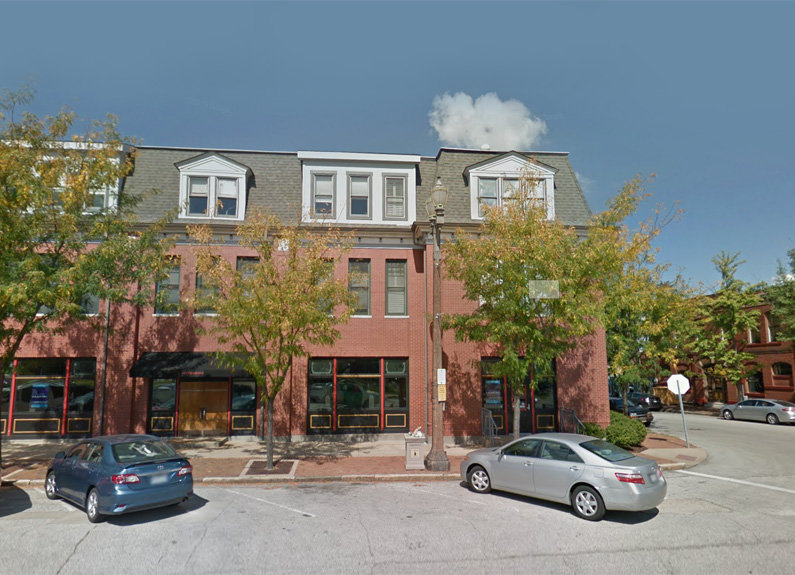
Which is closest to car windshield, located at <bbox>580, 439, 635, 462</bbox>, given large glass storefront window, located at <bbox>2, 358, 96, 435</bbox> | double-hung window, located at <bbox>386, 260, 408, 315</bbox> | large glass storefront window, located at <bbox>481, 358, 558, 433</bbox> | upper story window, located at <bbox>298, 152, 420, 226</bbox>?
large glass storefront window, located at <bbox>481, 358, 558, 433</bbox>

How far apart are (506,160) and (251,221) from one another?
10.8 meters

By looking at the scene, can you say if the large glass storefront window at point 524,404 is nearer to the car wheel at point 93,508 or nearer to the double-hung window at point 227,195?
the double-hung window at point 227,195

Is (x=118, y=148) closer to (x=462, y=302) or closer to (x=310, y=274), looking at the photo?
(x=310, y=274)

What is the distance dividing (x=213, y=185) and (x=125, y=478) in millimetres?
13081

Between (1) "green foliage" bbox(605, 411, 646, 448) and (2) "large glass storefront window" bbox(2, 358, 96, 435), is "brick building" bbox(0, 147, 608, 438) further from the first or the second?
(1) "green foliage" bbox(605, 411, 646, 448)

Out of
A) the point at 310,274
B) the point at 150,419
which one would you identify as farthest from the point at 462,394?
the point at 150,419

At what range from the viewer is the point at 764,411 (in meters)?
29.2

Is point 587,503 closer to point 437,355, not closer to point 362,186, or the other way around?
point 437,355

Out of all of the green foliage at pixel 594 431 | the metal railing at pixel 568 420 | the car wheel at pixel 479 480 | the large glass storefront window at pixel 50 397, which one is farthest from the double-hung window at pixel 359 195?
the car wheel at pixel 479 480

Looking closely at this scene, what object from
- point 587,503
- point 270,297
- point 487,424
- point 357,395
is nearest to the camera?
point 587,503

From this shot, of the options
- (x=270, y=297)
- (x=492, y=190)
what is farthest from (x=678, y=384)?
(x=270, y=297)

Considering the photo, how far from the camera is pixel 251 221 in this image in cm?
1422

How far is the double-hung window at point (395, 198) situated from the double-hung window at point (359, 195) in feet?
2.31

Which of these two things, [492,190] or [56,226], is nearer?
[56,226]
